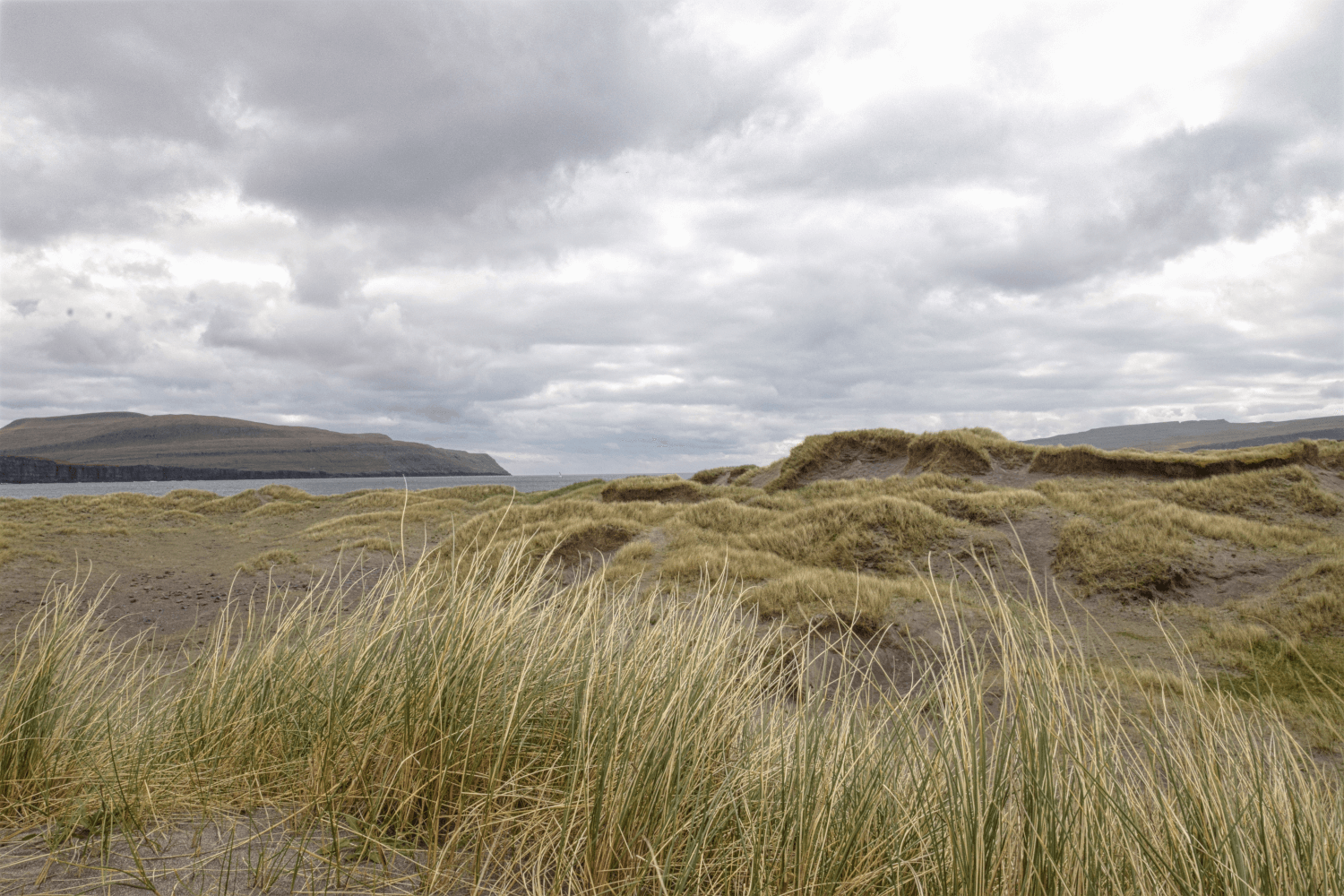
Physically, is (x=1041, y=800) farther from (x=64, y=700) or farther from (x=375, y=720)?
(x=64, y=700)

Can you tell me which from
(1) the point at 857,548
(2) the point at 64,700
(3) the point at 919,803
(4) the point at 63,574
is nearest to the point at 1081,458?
(1) the point at 857,548

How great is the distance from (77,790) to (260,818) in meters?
0.91

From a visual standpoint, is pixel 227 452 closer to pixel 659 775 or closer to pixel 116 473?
pixel 116 473

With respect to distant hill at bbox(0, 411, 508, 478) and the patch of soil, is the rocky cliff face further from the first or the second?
the patch of soil

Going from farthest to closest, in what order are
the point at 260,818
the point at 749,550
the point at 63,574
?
the point at 63,574 < the point at 749,550 < the point at 260,818

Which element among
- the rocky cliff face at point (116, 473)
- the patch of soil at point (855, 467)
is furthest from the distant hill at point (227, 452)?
the patch of soil at point (855, 467)

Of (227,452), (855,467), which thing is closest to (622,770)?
(855,467)

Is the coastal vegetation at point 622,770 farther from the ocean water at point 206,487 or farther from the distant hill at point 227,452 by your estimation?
the distant hill at point 227,452

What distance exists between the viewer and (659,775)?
7.99 ft

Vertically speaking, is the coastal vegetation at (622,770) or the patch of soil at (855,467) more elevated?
the patch of soil at (855,467)

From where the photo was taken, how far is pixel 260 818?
8.29ft

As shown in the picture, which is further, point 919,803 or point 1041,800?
point 919,803

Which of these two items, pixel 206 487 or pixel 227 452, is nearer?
pixel 206 487

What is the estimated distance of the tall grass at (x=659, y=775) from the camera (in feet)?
6.66
